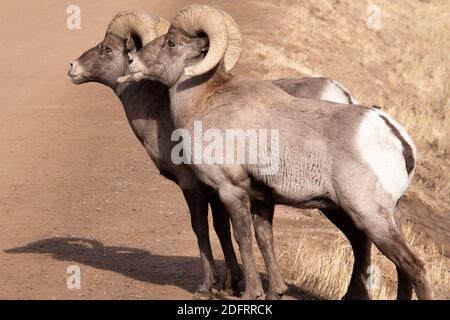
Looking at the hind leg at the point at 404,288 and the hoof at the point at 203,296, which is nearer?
the hind leg at the point at 404,288

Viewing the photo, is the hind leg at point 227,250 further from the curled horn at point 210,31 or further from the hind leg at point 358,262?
the curled horn at point 210,31

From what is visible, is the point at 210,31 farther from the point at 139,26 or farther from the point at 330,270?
the point at 330,270

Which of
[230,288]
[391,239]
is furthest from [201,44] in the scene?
[391,239]

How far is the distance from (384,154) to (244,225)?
1.62 metres

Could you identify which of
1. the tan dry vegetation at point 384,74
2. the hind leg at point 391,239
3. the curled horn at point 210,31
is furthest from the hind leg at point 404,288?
the curled horn at point 210,31

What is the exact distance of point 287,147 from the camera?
9992 millimetres

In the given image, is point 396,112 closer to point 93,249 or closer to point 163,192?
point 163,192

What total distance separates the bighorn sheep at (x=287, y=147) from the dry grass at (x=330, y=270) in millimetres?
1077

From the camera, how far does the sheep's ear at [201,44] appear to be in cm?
1088

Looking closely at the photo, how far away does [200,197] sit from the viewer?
36.2 ft

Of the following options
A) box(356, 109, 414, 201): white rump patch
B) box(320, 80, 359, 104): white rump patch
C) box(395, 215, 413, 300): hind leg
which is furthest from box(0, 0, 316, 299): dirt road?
box(356, 109, 414, 201): white rump patch

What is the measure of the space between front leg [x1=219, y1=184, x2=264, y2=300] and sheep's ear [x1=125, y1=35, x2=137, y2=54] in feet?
8.24

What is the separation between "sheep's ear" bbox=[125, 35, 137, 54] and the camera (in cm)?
1202

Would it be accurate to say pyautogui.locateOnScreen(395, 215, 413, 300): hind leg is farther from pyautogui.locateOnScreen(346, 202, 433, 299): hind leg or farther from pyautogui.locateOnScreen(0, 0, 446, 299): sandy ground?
pyautogui.locateOnScreen(0, 0, 446, 299): sandy ground
